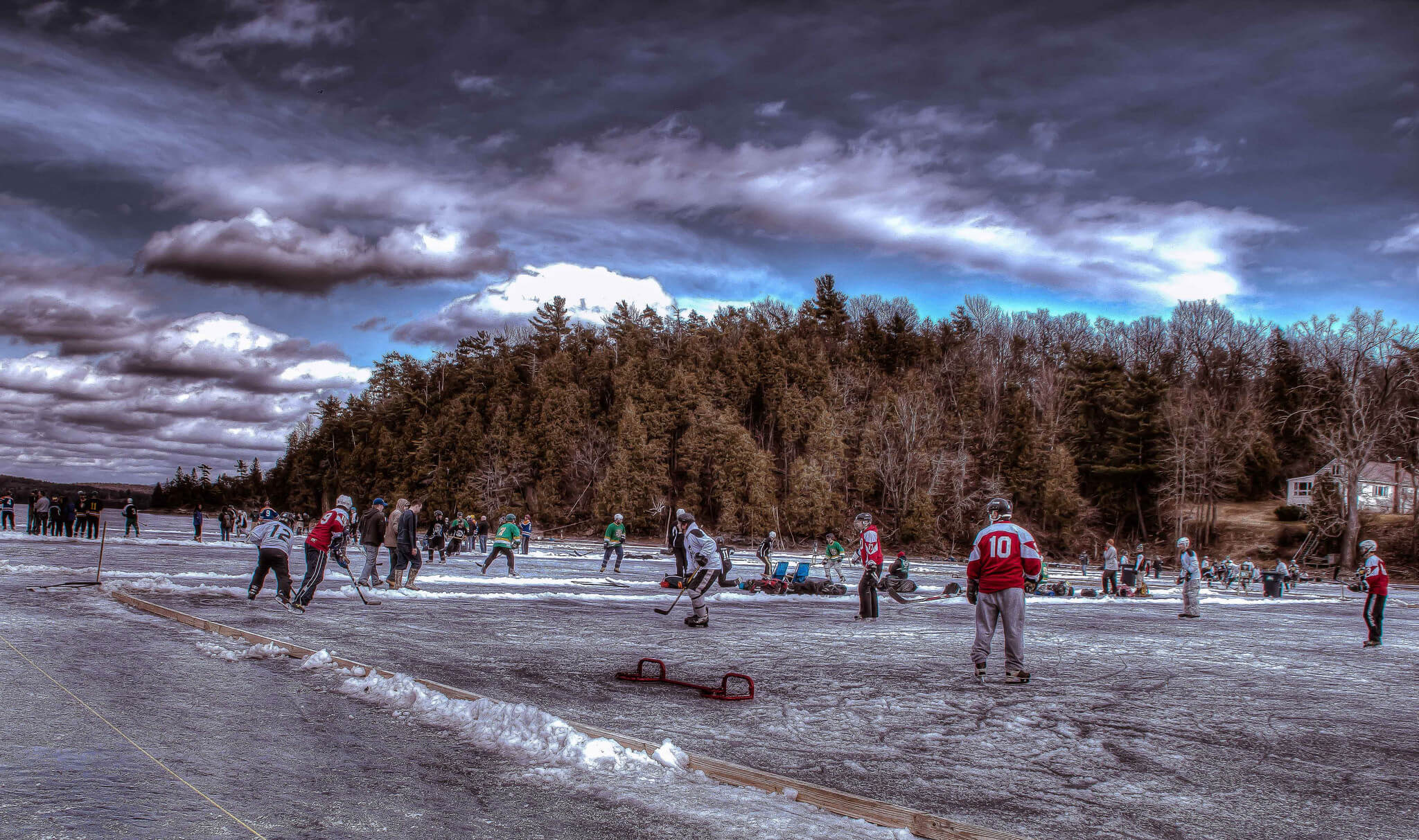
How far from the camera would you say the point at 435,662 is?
927cm

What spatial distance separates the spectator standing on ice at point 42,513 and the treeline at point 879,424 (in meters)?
35.7

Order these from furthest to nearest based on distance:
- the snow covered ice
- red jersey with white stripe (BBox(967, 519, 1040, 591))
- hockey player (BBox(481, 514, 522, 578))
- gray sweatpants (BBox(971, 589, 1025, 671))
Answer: hockey player (BBox(481, 514, 522, 578))
red jersey with white stripe (BBox(967, 519, 1040, 591))
gray sweatpants (BBox(971, 589, 1025, 671))
the snow covered ice

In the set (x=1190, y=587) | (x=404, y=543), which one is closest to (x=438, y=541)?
(x=404, y=543)

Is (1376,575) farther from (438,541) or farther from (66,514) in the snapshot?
(66,514)

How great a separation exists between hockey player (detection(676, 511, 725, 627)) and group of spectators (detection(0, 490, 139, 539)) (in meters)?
31.3

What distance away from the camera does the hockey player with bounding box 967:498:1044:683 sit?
9.09 m

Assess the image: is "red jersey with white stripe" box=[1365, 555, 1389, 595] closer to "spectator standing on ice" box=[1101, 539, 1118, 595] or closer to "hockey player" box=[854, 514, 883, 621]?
"hockey player" box=[854, 514, 883, 621]

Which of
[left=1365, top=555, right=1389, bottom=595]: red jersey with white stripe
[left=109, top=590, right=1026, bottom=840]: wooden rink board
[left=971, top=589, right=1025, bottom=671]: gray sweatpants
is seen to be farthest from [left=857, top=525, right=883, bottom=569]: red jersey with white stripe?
[left=109, top=590, right=1026, bottom=840]: wooden rink board

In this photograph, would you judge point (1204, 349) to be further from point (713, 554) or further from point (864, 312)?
point (713, 554)

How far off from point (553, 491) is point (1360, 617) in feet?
197

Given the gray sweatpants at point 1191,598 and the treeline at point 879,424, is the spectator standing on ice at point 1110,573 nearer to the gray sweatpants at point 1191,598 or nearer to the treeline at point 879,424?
the gray sweatpants at point 1191,598

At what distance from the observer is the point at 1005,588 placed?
926 centimetres

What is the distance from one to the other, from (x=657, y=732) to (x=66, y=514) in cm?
3887

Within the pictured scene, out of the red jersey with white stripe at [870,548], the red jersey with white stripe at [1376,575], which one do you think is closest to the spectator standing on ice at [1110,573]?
the red jersey with white stripe at [1376,575]
